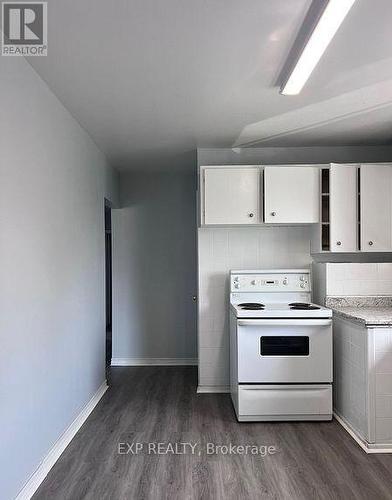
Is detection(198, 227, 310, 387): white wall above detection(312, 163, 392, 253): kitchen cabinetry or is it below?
below

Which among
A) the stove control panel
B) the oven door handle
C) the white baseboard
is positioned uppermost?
the stove control panel

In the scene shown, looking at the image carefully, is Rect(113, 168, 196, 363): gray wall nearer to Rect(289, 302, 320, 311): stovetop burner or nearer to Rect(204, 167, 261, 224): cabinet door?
Rect(204, 167, 261, 224): cabinet door

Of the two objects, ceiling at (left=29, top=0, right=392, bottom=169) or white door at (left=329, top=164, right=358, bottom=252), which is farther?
white door at (left=329, top=164, right=358, bottom=252)

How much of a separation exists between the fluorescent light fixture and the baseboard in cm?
266

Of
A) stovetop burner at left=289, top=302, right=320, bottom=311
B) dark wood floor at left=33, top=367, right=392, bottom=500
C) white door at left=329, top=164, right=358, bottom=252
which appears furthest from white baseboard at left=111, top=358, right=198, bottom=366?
white door at left=329, top=164, right=358, bottom=252

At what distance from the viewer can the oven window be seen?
3.35 metres

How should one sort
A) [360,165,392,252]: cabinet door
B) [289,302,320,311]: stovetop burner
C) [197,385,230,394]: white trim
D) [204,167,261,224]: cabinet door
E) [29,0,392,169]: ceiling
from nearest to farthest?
[29,0,392,169]: ceiling → [289,302,320,311]: stovetop burner → [360,165,392,252]: cabinet door → [204,167,261,224]: cabinet door → [197,385,230,394]: white trim

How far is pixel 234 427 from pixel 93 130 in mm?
2669

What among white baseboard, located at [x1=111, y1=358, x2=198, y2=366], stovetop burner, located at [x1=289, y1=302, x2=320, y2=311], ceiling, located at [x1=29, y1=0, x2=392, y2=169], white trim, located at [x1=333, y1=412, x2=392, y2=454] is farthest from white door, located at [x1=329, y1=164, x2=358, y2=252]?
white baseboard, located at [x1=111, y1=358, x2=198, y2=366]

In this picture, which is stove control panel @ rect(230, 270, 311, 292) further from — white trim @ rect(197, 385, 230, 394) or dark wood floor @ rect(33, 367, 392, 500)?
dark wood floor @ rect(33, 367, 392, 500)

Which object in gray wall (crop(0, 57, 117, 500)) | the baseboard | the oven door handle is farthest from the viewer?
the oven door handle

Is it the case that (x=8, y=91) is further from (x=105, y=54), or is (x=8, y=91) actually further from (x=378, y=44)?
(x=378, y=44)

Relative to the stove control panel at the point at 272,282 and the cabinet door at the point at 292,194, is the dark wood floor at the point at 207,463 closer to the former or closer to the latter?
the stove control panel at the point at 272,282

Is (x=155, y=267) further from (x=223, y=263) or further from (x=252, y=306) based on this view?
(x=252, y=306)
